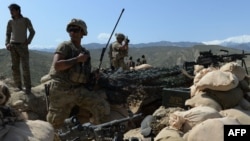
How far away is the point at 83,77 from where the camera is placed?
5.03 metres

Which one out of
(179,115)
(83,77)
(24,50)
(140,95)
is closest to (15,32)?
(24,50)

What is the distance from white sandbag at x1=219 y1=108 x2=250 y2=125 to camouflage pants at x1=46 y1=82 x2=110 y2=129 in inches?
65.0

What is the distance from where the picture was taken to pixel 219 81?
4.28 meters

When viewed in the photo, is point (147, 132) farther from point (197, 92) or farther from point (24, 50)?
point (24, 50)

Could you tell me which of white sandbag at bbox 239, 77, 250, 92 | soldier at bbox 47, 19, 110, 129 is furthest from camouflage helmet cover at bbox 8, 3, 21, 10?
white sandbag at bbox 239, 77, 250, 92

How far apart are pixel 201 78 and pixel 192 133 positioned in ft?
4.12

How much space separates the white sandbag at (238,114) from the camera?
400 centimetres

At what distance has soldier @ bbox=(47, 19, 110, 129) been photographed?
4.82m

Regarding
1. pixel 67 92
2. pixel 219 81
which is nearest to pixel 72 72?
pixel 67 92

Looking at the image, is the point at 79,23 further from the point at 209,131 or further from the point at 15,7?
the point at 15,7

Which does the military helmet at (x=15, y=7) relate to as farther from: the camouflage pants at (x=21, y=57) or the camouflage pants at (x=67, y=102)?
the camouflage pants at (x=67, y=102)

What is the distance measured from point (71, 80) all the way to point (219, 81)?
170cm

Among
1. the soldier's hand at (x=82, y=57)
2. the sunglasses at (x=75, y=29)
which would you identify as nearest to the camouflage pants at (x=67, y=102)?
the soldier's hand at (x=82, y=57)

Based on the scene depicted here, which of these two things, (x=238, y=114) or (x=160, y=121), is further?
(x=160, y=121)
